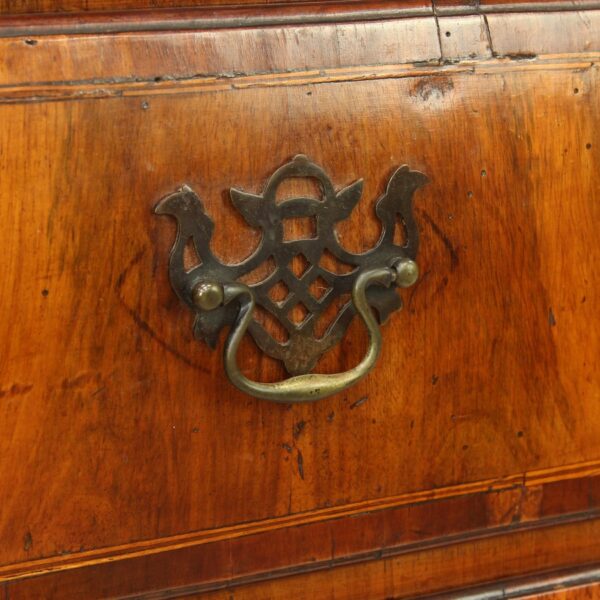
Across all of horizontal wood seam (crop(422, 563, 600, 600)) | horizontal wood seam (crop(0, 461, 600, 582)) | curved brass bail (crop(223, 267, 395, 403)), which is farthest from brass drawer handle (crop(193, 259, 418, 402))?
horizontal wood seam (crop(422, 563, 600, 600))

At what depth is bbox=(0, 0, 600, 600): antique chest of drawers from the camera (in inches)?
20.2

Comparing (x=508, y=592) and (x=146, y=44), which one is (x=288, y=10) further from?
(x=508, y=592)

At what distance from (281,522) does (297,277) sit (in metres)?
0.17

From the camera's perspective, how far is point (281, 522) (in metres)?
0.61

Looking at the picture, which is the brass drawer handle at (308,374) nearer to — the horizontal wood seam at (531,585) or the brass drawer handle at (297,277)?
the brass drawer handle at (297,277)

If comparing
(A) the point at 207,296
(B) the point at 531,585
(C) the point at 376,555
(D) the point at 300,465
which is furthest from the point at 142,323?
(B) the point at 531,585

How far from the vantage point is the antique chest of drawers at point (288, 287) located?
1.68ft

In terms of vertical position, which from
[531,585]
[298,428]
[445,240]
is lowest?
[531,585]

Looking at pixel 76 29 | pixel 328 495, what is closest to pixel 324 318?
pixel 328 495

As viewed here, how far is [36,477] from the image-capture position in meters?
0.53

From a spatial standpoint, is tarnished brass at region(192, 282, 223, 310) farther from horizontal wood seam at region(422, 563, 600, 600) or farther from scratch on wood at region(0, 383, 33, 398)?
horizontal wood seam at region(422, 563, 600, 600)

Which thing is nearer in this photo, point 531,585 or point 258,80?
point 258,80

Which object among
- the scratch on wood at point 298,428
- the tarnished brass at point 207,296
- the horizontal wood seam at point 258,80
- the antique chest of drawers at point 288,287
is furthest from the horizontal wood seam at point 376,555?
the horizontal wood seam at point 258,80

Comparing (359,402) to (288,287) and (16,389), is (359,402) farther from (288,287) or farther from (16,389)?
(16,389)
